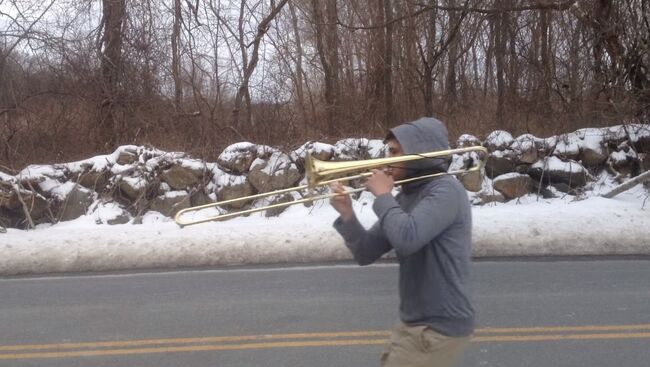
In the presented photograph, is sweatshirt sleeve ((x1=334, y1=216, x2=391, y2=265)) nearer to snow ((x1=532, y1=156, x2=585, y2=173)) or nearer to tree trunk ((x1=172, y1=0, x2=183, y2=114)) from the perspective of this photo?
snow ((x1=532, y1=156, x2=585, y2=173))

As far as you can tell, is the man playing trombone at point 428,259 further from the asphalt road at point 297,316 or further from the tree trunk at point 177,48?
the tree trunk at point 177,48

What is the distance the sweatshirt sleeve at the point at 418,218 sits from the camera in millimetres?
2791

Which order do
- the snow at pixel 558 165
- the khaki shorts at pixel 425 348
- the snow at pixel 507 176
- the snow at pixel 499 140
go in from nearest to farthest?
the khaki shorts at pixel 425 348 < the snow at pixel 507 176 < the snow at pixel 558 165 < the snow at pixel 499 140

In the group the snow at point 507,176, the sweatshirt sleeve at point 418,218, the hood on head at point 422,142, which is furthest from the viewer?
the snow at point 507,176

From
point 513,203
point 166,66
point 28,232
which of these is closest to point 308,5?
point 166,66

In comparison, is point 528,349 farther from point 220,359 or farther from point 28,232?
point 28,232

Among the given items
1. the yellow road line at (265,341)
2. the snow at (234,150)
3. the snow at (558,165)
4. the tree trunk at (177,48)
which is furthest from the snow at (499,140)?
the tree trunk at (177,48)

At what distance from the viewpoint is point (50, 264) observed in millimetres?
9336

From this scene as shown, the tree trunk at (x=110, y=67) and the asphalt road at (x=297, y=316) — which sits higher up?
the tree trunk at (x=110, y=67)

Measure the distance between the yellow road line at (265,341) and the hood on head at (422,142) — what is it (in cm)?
315

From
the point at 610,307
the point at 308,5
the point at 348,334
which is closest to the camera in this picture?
the point at 348,334

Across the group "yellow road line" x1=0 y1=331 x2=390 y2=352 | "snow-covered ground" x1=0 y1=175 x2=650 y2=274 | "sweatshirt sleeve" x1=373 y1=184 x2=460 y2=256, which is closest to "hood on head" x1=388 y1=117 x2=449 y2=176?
"sweatshirt sleeve" x1=373 y1=184 x2=460 y2=256

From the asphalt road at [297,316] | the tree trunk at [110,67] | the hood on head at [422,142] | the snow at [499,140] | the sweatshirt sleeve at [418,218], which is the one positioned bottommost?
the asphalt road at [297,316]

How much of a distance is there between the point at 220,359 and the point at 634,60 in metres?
12.6
